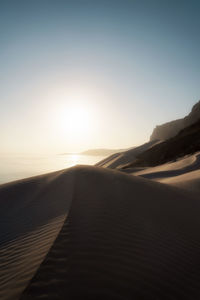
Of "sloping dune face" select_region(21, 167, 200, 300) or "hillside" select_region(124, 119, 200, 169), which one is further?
"hillside" select_region(124, 119, 200, 169)

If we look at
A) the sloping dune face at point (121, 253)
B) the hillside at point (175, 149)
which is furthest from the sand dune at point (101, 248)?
the hillside at point (175, 149)

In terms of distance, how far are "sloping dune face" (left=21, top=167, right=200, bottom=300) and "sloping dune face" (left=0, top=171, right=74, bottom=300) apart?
0.17 metres

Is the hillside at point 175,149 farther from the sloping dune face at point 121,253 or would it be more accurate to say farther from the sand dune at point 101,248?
the sloping dune face at point 121,253

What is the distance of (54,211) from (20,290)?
94.4 inches

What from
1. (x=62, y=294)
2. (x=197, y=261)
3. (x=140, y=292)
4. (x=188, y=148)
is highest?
(x=188, y=148)

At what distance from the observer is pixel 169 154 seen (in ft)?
70.9

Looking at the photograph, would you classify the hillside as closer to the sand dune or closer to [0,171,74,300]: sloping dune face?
the sand dune

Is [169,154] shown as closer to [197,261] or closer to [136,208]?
[136,208]

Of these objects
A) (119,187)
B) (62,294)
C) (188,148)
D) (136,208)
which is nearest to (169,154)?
(188,148)

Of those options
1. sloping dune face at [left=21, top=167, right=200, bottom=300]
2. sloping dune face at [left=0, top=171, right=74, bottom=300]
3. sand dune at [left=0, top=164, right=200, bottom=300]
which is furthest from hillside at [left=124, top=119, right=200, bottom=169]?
sloping dune face at [left=21, top=167, right=200, bottom=300]

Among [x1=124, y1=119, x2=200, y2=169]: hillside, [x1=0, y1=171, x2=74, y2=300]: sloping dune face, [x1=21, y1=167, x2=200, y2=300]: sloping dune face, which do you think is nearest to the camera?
[x1=21, y1=167, x2=200, y2=300]: sloping dune face

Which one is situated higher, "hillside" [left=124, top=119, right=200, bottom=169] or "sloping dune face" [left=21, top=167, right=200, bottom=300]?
"hillside" [left=124, top=119, right=200, bottom=169]

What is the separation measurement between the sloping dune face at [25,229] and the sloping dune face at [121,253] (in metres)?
0.17

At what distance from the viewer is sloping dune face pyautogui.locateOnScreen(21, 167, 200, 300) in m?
1.87
